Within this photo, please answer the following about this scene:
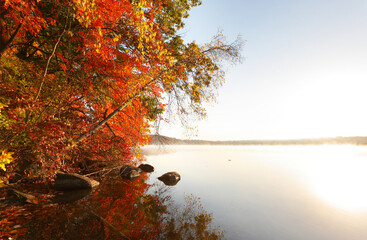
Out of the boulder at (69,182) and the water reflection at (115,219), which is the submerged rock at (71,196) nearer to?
the water reflection at (115,219)

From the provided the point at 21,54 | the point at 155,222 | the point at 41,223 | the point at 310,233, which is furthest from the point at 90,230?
the point at 21,54

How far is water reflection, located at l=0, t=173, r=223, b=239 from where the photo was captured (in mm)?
6477

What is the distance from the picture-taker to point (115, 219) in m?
7.77

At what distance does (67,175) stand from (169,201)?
22.1 feet

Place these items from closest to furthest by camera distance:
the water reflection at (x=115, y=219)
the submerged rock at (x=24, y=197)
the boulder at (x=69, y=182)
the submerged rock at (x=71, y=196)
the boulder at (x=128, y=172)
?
1. the water reflection at (x=115, y=219)
2. the submerged rock at (x=24, y=197)
3. the submerged rock at (x=71, y=196)
4. the boulder at (x=69, y=182)
5. the boulder at (x=128, y=172)

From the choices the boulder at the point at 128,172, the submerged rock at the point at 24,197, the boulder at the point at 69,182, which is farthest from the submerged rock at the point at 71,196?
the boulder at the point at 128,172

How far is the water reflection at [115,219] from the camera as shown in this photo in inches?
255

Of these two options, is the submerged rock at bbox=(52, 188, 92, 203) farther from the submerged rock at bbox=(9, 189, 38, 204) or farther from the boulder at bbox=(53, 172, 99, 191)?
the submerged rock at bbox=(9, 189, 38, 204)

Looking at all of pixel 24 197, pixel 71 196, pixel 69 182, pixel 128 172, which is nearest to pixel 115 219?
pixel 71 196

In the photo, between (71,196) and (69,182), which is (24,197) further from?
(69,182)

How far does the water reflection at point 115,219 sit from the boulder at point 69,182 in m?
1.26

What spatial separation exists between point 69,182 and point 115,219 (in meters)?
5.95

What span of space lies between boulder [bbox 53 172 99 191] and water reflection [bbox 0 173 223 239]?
126cm

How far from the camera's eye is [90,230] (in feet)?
21.8
